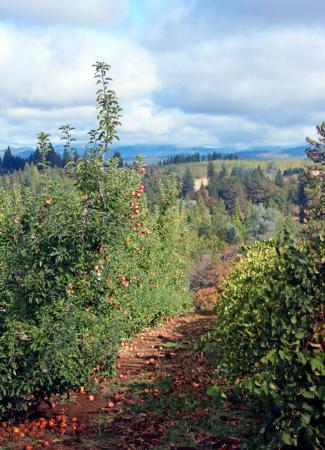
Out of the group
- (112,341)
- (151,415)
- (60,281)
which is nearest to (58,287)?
(60,281)

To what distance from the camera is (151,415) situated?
932cm

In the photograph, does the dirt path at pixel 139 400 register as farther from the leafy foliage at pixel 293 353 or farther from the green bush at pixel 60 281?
the leafy foliage at pixel 293 353

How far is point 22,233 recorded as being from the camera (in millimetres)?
8633

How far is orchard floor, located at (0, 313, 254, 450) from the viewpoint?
8.06 meters

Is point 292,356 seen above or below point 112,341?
above

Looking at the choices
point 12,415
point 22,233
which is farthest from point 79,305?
point 12,415

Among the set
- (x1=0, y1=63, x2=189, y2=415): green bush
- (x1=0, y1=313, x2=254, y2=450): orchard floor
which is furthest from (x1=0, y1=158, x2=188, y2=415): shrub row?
(x1=0, y1=313, x2=254, y2=450): orchard floor

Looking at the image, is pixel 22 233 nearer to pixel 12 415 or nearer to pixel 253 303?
pixel 12 415

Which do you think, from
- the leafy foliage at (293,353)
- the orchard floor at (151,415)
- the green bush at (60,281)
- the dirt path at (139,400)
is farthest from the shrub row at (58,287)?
the leafy foliage at (293,353)

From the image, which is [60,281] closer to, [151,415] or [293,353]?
[151,415]

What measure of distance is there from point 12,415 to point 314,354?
6.85 metres

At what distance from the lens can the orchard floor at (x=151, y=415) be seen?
317 inches

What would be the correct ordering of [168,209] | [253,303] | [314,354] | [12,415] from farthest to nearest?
[168,209], [12,415], [253,303], [314,354]

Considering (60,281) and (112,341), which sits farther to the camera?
(112,341)
